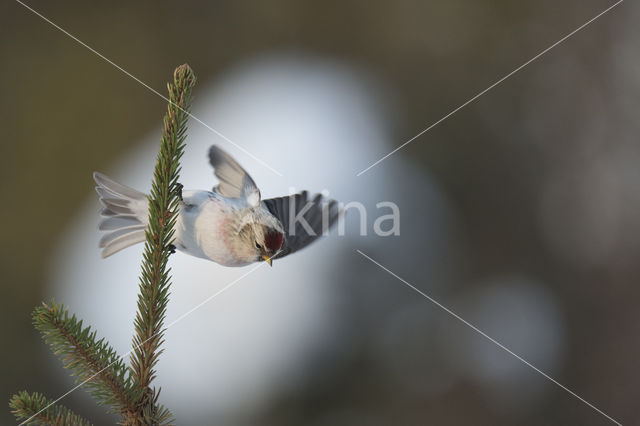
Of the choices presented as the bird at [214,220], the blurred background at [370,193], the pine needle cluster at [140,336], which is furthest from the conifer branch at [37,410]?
the blurred background at [370,193]

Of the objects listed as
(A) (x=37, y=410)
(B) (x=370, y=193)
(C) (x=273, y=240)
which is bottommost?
(A) (x=37, y=410)

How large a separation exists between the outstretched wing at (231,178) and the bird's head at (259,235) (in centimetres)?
3

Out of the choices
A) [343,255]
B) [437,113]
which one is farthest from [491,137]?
[343,255]

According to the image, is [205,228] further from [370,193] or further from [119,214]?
[370,193]

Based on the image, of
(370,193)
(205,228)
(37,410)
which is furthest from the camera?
(370,193)

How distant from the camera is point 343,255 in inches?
84.2

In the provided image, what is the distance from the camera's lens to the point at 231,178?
0.69 metres

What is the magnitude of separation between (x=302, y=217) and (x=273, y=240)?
0.16 meters

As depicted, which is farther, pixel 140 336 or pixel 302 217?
pixel 302 217

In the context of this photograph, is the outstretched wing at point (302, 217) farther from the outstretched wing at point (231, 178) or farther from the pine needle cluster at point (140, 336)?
the pine needle cluster at point (140, 336)

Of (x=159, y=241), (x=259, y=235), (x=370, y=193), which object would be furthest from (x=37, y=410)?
(x=370, y=193)

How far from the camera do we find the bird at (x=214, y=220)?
0.63 m

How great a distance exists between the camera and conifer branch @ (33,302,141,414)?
1.55 ft

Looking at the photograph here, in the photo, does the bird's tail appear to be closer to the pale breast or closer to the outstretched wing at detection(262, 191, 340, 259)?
the pale breast
